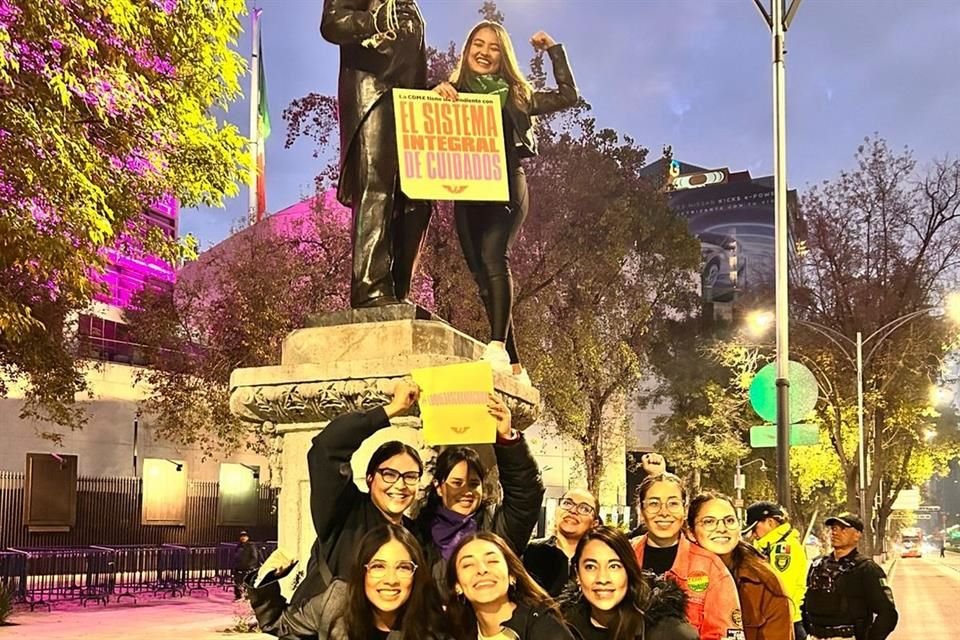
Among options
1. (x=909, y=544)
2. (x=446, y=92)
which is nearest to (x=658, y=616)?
(x=446, y=92)

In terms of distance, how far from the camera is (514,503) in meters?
3.99

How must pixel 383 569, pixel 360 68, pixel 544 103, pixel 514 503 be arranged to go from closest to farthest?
pixel 383 569 → pixel 514 503 → pixel 360 68 → pixel 544 103

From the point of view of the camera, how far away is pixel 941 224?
2902 centimetres

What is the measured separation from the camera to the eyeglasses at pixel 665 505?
4.43 meters

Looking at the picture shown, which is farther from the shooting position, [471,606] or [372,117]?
[372,117]

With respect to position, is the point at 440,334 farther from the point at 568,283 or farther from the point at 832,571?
the point at 568,283

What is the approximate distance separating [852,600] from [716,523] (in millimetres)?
3094

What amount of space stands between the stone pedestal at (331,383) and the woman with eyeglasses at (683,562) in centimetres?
73

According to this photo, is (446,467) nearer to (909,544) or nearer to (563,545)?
(563,545)

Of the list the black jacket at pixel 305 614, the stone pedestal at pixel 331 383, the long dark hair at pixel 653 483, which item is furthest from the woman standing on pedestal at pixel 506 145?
the black jacket at pixel 305 614

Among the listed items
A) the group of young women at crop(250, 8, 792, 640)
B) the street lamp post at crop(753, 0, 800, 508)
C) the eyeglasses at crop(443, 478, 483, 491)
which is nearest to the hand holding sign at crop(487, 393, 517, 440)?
the group of young women at crop(250, 8, 792, 640)

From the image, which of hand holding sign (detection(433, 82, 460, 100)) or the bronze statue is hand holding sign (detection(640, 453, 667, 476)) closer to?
the bronze statue

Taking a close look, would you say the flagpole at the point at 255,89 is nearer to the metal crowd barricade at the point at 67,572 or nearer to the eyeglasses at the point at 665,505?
the metal crowd barricade at the point at 67,572

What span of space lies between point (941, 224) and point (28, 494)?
25080 millimetres
